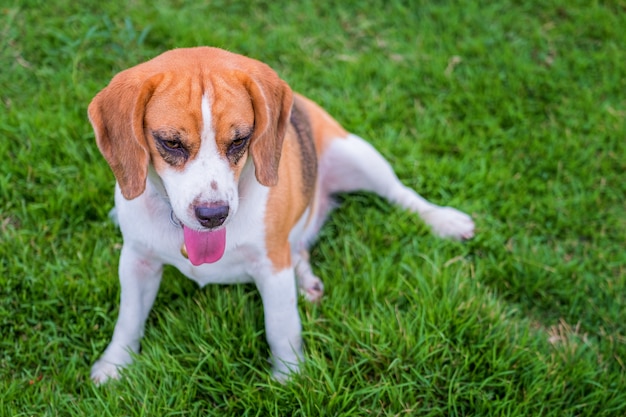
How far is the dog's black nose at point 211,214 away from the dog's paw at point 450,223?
6.45 feet

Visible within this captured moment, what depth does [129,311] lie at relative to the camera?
3766mm

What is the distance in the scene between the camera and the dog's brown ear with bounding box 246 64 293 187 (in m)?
3.15

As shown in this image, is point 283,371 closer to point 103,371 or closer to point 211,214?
point 103,371

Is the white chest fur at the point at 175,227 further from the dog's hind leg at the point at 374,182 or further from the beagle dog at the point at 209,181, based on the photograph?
A: the dog's hind leg at the point at 374,182

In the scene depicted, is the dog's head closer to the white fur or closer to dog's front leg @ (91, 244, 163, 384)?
the white fur

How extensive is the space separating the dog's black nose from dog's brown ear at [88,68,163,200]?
11.4 inches

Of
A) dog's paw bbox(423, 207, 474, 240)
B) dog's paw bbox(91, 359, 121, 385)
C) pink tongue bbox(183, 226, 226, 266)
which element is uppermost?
pink tongue bbox(183, 226, 226, 266)

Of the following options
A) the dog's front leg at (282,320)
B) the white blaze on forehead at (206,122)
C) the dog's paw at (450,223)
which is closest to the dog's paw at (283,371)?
the dog's front leg at (282,320)

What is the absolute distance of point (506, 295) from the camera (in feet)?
14.3

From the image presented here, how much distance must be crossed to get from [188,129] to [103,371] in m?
1.54

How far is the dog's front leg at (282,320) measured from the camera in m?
3.63

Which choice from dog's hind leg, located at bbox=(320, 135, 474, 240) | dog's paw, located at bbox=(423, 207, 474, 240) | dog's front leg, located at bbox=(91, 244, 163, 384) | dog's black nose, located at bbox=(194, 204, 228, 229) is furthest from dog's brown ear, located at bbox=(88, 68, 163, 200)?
dog's paw, located at bbox=(423, 207, 474, 240)

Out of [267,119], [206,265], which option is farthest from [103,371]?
[267,119]

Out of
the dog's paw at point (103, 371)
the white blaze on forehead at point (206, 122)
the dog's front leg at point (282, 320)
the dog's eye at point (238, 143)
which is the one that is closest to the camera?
the white blaze on forehead at point (206, 122)
